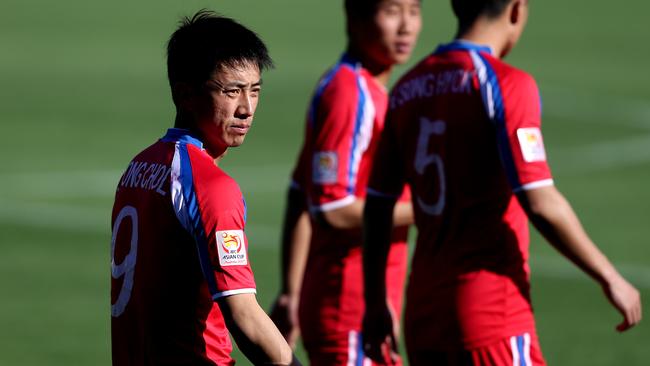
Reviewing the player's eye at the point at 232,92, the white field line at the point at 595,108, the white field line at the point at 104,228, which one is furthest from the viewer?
the white field line at the point at 595,108

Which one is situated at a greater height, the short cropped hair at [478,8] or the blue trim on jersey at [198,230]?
the short cropped hair at [478,8]

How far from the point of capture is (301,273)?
7.73 meters

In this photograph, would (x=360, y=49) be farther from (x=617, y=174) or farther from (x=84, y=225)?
(x=617, y=174)

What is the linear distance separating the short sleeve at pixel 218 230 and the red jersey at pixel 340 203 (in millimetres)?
2217

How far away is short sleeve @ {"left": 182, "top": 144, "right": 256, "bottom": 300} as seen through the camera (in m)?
4.50

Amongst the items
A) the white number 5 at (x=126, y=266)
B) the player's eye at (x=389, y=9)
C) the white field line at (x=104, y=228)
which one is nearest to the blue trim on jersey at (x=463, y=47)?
the player's eye at (x=389, y=9)

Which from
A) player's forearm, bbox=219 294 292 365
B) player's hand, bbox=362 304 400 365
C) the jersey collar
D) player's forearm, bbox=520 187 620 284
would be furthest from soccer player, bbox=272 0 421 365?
player's forearm, bbox=219 294 292 365

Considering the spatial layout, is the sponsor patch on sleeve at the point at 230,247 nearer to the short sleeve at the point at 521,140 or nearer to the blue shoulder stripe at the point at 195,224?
the blue shoulder stripe at the point at 195,224

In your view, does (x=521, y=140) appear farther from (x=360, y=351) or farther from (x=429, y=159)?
(x=360, y=351)

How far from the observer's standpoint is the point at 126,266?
15.8 ft

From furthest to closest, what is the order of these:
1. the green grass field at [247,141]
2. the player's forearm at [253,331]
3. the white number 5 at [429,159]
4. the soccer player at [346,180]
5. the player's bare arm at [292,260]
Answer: the green grass field at [247,141], the player's bare arm at [292,260], the soccer player at [346,180], the white number 5 at [429,159], the player's forearm at [253,331]

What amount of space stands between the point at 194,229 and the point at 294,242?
3.16 m

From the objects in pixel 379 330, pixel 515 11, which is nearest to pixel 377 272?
pixel 379 330

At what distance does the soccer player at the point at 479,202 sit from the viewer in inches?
216
